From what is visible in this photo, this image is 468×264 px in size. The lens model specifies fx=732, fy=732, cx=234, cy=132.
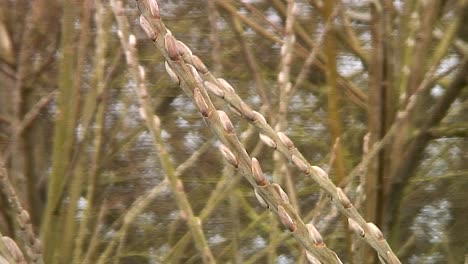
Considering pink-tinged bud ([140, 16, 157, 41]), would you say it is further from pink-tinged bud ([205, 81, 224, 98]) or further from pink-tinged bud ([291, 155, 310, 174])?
pink-tinged bud ([291, 155, 310, 174])

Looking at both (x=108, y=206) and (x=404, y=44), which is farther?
(x=108, y=206)

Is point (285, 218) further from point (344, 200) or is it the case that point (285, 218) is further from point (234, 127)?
point (234, 127)

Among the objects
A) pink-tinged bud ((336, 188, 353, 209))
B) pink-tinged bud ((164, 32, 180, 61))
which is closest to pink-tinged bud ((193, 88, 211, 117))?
pink-tinged bud ((164, 32, 180, 61))

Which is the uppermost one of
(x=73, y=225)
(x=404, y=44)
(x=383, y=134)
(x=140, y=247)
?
(x=404, y=44)

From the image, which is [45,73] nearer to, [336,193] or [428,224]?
[428,224]

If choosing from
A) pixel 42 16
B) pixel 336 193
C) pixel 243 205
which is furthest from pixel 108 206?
pixel 336 193

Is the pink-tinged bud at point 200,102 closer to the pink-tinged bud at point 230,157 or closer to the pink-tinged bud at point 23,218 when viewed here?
the pink-tinged bud at point 230,157

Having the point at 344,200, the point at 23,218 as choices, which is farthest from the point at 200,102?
the point at 23,218

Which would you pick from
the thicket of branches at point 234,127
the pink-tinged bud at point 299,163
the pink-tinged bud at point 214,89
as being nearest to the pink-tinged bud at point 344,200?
the pink-tinged bud at point 299,163
